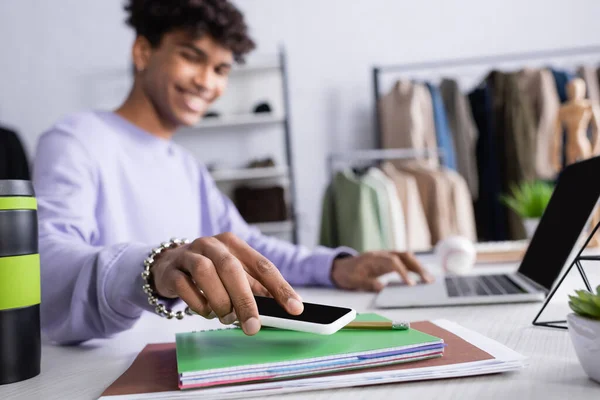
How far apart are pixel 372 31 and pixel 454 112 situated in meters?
0.82

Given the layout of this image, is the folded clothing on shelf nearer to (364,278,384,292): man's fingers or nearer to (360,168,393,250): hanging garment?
(360,168,393,250): hanging garment

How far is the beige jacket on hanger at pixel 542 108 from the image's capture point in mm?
3166

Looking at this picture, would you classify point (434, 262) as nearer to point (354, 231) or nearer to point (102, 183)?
point (102, 183)

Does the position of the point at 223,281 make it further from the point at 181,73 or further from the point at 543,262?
the point at 181,73

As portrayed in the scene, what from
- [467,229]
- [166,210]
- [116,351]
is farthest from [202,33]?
[467,229]

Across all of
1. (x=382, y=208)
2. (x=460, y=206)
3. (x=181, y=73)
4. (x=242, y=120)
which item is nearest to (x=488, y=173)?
(x=460, y=206)

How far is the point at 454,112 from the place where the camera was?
11.0ft

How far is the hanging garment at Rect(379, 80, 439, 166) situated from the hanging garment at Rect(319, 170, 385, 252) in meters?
0.55

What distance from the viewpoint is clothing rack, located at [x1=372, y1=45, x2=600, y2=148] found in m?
3.35

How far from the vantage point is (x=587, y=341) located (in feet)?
1.38

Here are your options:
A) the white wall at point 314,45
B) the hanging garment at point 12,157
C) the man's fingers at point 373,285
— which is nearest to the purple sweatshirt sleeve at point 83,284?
the man's fingers at point 373,285

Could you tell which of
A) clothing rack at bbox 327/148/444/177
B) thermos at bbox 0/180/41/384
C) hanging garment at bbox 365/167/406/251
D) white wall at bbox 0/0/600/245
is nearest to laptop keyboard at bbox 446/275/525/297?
thermos at bbox 0/180/41/384

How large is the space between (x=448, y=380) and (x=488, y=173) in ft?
9.92

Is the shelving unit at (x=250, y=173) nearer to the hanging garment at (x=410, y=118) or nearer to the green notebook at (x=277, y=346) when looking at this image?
the hanging garment at (x=410, y=118)
